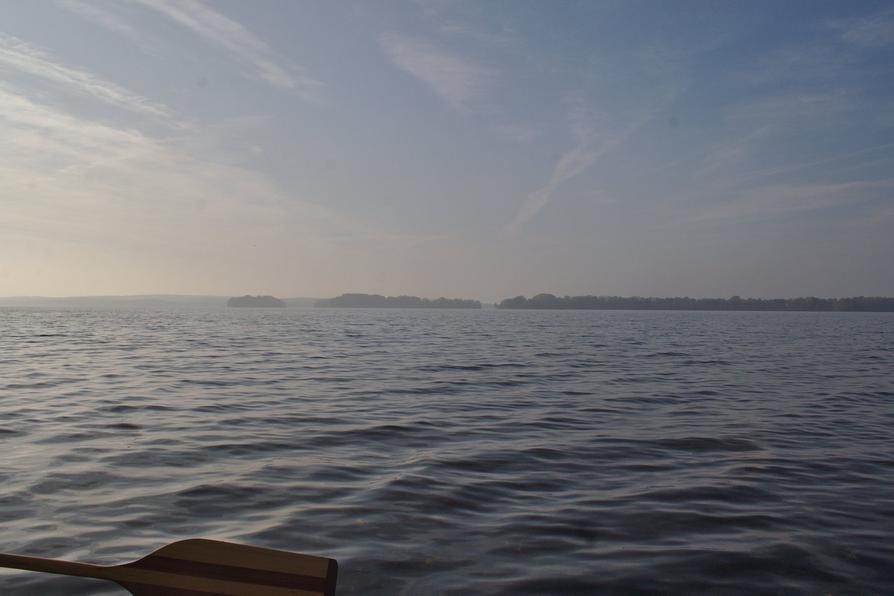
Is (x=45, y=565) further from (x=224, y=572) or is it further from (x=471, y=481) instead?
(x=471, y=481)

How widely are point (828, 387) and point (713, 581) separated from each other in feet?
52.7

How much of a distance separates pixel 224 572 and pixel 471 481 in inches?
183

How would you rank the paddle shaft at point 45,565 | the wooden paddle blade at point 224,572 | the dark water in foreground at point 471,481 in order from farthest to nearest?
1. the dark water in foreground at point 471,481
2. the wooden paddle blade at point 224,572
3. the paddle shaft at point 45,565

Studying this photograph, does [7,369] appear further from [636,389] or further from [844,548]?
[844,548]

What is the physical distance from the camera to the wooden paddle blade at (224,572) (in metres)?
3.65

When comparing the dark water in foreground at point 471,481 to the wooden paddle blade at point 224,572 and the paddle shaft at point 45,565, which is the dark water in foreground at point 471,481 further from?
the paddle shaft at point 45,565

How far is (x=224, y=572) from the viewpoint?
3.78 meters

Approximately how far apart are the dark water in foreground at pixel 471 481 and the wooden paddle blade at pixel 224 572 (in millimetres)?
1462

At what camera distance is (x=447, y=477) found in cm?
828

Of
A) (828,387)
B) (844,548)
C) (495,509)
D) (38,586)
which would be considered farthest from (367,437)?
(828,387)

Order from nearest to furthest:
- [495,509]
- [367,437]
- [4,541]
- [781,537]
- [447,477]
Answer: [4,541]
[781,537]
[495,509]
[447,477]
[367,437]

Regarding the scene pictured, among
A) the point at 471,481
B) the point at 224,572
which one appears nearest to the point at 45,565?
the point at 224,572

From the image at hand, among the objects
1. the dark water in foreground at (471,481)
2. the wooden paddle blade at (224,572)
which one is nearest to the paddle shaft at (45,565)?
the wooden paddle blade at (224,572)

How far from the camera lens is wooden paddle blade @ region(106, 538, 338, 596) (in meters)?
3.65
